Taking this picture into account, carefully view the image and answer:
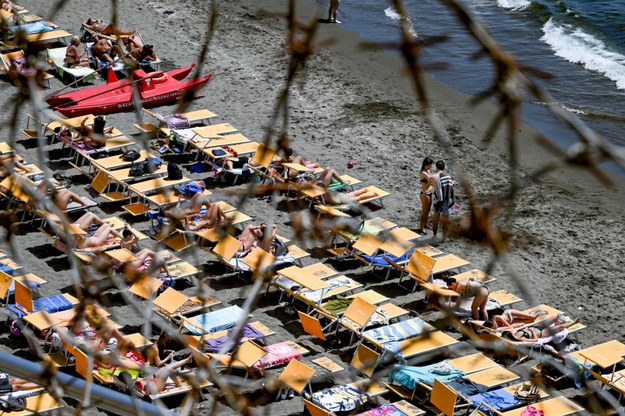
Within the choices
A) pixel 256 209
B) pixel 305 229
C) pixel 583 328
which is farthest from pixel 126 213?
pixel 305 229

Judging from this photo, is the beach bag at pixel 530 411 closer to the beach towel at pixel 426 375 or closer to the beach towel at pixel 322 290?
the beach towel at pixel 426 375

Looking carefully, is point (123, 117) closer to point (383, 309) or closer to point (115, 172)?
point (115, 172)

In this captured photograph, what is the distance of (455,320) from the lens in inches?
54.6

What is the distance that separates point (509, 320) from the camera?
12.5m

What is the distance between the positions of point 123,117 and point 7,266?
5603 millimetres

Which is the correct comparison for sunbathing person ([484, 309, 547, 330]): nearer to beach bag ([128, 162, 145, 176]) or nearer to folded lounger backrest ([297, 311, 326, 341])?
folded lounger backrest ([297, 311, 326, 341])

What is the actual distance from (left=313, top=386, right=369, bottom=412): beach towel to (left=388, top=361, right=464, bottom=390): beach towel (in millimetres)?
493

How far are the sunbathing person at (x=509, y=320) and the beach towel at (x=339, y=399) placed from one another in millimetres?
2030

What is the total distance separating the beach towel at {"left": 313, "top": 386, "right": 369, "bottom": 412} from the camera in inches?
418

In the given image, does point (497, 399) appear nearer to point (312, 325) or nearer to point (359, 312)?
point (359, 312)

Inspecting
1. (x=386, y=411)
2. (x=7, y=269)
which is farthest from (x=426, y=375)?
(x=7, y=269)

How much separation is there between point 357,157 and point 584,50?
9.12 m

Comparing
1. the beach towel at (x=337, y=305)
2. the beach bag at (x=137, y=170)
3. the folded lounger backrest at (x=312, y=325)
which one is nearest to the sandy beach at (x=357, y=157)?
the folded lounger backrest at (x=312, y=325)

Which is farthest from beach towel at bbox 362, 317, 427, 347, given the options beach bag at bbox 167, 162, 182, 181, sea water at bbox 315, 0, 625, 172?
sea water at bbox 315, 0, 625, 172
